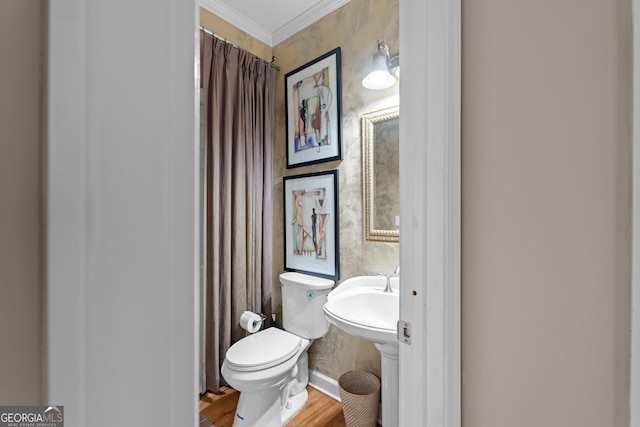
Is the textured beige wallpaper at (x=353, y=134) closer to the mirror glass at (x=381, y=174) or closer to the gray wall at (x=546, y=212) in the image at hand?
the mirror glass at (x=381, y=174)

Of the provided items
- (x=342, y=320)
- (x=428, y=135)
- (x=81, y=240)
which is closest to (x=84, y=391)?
(x=81, y=240)

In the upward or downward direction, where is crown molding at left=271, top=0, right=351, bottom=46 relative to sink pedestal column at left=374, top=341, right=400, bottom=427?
upward

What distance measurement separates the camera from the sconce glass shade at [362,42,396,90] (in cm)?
152

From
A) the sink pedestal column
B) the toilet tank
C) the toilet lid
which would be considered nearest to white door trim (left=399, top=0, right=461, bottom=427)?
the sink pedestal column

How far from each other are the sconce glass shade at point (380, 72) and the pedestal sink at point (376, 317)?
3.43ft

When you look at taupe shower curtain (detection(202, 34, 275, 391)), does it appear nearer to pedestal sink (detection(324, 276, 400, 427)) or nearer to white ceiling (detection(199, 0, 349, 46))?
white ceiling (detection(199, 0, 349, 46))

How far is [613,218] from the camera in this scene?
51 centimetres

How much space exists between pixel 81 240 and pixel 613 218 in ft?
2.44

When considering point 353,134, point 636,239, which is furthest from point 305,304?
point 636,239

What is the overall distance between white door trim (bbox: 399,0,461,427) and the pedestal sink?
0.45 metres

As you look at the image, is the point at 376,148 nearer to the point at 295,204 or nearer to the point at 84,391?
the point at 295,204

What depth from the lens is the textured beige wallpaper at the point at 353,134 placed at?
1609 mm
